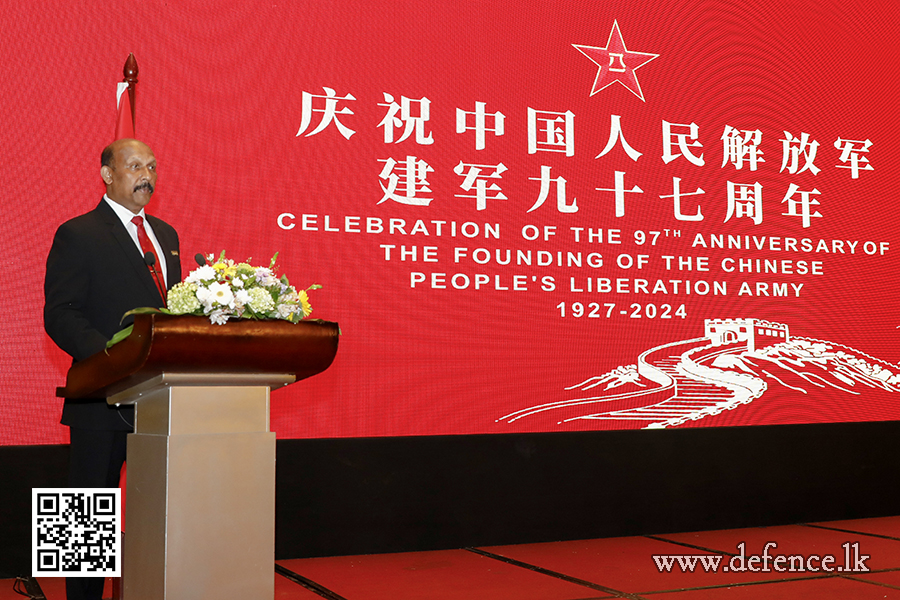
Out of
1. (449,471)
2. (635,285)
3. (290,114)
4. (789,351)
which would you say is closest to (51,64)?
(290,114)

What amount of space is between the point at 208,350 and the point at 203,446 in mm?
196

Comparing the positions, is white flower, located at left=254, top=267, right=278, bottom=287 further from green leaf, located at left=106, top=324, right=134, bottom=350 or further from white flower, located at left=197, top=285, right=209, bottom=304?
green leaf, located at left=106, top=324, right=134, bottom=350

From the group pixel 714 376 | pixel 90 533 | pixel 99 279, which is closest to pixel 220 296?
pixel 99 279

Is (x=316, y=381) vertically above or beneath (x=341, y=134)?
beneath

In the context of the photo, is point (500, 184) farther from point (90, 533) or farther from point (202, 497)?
point (202, 497)

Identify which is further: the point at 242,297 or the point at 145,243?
the point at 145,243

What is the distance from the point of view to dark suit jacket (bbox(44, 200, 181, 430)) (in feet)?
7.05

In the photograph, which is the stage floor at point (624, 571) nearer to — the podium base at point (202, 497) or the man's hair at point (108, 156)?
the podium base at point (202, 497)

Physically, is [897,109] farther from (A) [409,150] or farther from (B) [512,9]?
(A) [409,150]

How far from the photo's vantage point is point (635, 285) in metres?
3.96

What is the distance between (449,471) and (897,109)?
3008mm

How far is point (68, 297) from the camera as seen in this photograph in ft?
6.91

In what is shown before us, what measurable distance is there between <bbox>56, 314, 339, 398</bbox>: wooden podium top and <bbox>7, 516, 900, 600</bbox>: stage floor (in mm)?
1382

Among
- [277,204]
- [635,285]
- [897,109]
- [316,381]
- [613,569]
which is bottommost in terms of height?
[613,569]
